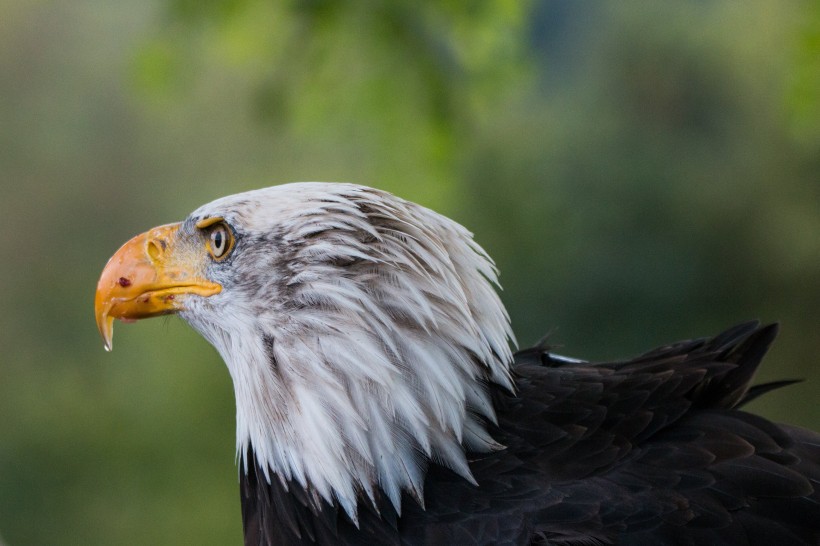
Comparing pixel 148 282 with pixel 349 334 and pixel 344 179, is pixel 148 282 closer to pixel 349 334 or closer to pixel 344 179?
pixel 349 334

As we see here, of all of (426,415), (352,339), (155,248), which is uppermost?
(155,248)

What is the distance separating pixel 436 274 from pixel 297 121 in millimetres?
1399

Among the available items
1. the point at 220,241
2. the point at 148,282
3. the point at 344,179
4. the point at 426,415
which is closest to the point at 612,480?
the point at 426,415

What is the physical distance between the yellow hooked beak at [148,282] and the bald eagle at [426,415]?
15 millimetres

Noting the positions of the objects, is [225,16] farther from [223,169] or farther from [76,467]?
[76,467]

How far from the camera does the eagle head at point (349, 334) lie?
1500 mm

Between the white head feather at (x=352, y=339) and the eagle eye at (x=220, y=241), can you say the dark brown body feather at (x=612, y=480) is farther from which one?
the eagle eye at (x=220, y=241)

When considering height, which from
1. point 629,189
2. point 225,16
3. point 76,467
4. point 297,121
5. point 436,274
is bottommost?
point 76,467

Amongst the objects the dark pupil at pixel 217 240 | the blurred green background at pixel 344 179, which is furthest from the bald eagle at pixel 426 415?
the blurred green background at pixel 344 179

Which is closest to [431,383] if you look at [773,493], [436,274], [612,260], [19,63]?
[436,274]

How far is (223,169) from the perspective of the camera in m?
6.07

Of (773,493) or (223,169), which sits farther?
(223,169)

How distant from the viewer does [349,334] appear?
151cm

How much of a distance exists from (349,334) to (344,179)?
3.96 metres
